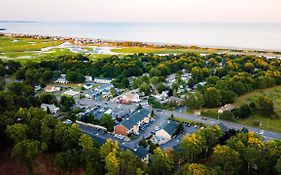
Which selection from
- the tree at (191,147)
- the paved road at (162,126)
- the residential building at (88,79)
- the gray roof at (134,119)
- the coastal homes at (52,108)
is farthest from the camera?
the residential building at (88,79)

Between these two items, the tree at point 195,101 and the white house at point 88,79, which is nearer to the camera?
the tree at point 195,101

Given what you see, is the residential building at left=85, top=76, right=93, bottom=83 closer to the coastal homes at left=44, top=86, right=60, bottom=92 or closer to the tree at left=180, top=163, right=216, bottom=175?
the coastal homes at left=44, top=86, right=60, bottom=92

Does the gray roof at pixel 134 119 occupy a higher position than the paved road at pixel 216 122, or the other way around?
the gray roof at pixel 134 119

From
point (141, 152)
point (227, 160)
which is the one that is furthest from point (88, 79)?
point (227, 160)

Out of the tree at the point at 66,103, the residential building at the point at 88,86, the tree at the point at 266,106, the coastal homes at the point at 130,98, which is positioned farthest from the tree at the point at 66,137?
the residential building at the point at 88,86

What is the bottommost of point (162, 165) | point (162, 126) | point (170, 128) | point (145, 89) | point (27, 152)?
point (162, 126)

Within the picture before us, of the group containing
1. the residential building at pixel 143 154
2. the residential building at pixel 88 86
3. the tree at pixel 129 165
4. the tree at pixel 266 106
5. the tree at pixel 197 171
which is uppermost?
the tree at pixel 266 106

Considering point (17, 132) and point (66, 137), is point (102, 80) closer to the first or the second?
point (66, 137)

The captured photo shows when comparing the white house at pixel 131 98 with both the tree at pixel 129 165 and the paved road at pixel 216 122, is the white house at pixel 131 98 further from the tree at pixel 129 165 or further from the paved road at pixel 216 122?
the tree at pixel 129 165
